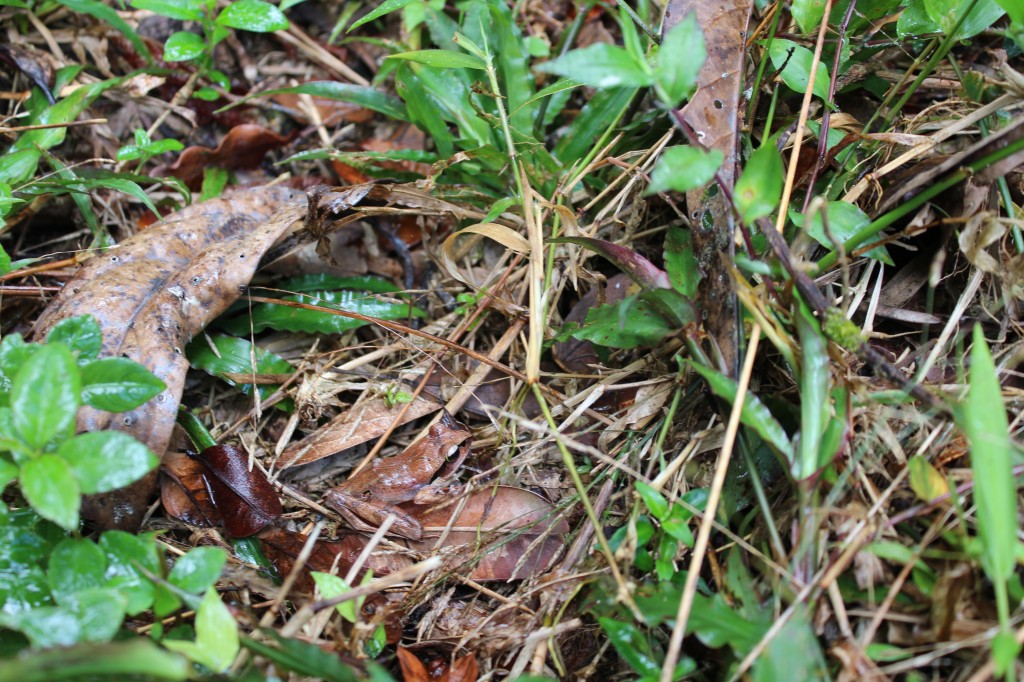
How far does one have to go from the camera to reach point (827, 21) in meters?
1.56

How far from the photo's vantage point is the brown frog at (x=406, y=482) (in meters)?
1.49

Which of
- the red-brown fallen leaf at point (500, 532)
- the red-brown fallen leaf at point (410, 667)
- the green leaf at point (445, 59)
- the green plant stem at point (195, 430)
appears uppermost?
the green leaf at point (445, 59)

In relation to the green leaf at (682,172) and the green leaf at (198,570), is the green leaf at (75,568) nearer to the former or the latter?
the green leaf at (198,570)

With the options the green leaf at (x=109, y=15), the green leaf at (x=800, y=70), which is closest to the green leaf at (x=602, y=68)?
the green leaf at (x=800, y=70)

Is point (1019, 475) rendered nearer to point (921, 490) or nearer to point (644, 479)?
point (921, 490)

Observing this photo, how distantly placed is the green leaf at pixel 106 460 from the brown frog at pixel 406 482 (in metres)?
0.52

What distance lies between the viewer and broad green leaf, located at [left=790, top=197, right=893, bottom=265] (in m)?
1.37

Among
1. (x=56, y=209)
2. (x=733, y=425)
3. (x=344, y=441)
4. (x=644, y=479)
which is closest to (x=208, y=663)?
(x=344, y=441)

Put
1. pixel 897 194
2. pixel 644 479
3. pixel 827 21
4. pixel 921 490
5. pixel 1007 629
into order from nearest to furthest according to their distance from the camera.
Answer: pixel 1007 629, pixel 921 490, pixel 644 479, pixel 897 194, pixel 827 21

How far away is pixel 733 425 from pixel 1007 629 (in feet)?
1.51

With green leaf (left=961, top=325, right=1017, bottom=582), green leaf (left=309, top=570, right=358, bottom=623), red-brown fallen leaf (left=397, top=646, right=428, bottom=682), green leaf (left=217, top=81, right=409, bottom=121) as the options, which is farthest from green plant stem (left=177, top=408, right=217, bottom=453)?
green leaf (left=961, top=325, right=1017, bottom=582)

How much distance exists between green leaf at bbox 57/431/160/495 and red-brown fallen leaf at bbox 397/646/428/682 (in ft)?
1.91

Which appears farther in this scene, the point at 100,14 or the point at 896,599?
the point at 100,14

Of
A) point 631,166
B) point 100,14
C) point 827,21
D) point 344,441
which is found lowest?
point 344,441
